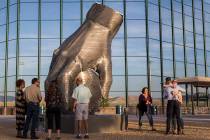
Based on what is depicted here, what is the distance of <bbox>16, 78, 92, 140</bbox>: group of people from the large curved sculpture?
1.46m

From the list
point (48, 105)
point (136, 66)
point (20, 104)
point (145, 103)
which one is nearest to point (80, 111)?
point (48, 105)

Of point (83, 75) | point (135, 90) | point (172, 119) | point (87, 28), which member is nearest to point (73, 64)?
point (83, 75)

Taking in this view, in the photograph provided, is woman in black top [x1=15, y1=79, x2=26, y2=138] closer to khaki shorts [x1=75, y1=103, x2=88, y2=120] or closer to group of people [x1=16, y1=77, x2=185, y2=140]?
group of people [x1=16, y1=77, x2=185, y2=140]

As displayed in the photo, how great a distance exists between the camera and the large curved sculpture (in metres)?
13.5

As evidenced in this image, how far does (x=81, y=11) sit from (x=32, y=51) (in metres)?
5.90

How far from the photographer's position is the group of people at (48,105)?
1134cm

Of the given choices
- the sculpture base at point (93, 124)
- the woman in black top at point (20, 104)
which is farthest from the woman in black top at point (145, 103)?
the woman in black top at point (20, 104)

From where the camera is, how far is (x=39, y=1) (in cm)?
4259

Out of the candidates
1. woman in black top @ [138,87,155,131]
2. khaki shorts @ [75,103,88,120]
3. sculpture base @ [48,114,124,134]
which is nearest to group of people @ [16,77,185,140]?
khaki shorts @ [75,103,88,120]

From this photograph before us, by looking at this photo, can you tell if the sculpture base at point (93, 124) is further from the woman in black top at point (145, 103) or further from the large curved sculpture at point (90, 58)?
the woman in black top at point (145, 103)

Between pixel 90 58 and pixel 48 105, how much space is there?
299 centimetres

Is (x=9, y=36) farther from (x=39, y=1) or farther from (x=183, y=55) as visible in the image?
(x=183, y=55)

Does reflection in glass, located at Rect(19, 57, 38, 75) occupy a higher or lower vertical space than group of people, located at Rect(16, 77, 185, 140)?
higher

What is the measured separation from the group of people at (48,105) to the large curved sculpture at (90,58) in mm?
1460
